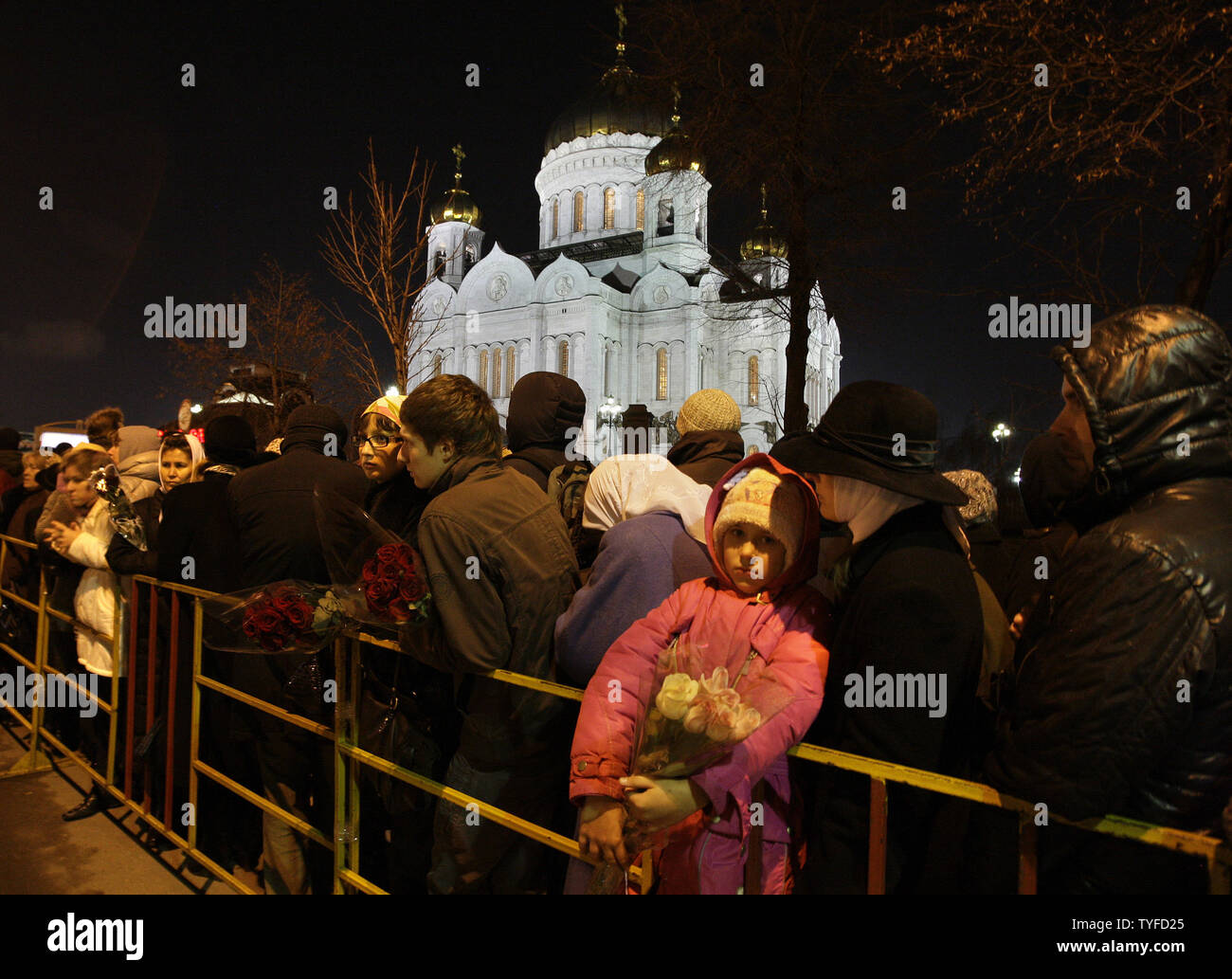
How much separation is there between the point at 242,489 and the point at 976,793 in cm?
342

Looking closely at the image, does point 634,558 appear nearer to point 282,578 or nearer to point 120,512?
point 282,578

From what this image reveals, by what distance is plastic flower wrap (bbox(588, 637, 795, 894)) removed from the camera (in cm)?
155

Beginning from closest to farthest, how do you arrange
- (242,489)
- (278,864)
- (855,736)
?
1. (855,736)
2. (278,864)
3. (242,489)

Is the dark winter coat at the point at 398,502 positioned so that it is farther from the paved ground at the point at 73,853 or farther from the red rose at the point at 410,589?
the paved ground at the point at 73,853

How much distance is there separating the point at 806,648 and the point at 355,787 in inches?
81.2

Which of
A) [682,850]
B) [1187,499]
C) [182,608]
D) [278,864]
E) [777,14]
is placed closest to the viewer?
[1187,499]

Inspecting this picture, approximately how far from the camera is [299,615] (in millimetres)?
2510

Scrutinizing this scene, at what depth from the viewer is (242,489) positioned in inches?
144

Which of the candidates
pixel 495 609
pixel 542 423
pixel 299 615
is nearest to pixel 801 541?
pixel 495 609

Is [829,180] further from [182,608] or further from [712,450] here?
[182,608]

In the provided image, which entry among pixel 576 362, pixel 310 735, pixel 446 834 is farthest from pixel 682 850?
pixel 576 362

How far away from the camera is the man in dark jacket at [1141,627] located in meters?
1.37

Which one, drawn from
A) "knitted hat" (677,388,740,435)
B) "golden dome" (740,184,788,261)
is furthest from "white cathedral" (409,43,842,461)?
"knitted hat" (677,388,740,435)

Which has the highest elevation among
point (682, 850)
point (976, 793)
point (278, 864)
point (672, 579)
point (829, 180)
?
point (829, 180)
